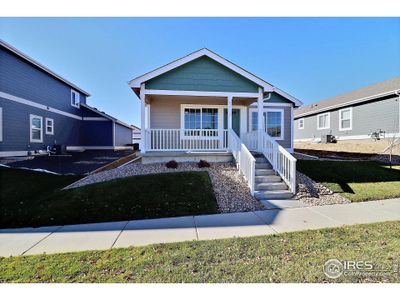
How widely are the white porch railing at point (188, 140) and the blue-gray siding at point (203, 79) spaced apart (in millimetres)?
2000

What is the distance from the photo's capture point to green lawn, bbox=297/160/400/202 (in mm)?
6648

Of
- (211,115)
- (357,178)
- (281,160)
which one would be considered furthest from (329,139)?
(281,160)

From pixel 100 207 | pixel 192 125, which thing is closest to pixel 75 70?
pixel 192 125

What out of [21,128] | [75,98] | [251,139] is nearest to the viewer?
[251,139]

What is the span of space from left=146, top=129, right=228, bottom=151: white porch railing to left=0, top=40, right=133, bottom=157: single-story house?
27.2ft

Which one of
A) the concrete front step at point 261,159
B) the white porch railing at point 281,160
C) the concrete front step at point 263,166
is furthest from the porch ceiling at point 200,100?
the concrete front step at point 263,166

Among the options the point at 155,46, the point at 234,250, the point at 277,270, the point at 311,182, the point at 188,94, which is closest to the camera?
the point at 277,270

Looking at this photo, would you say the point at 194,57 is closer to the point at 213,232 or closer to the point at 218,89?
the point at 218,89

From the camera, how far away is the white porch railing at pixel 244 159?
21.9 feet

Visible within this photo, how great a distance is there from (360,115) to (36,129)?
78.1 ft

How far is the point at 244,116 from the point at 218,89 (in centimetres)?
305

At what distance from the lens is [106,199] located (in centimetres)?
608

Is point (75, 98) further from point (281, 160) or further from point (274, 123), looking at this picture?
point (281, 160)

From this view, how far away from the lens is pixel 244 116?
40.8 feet
